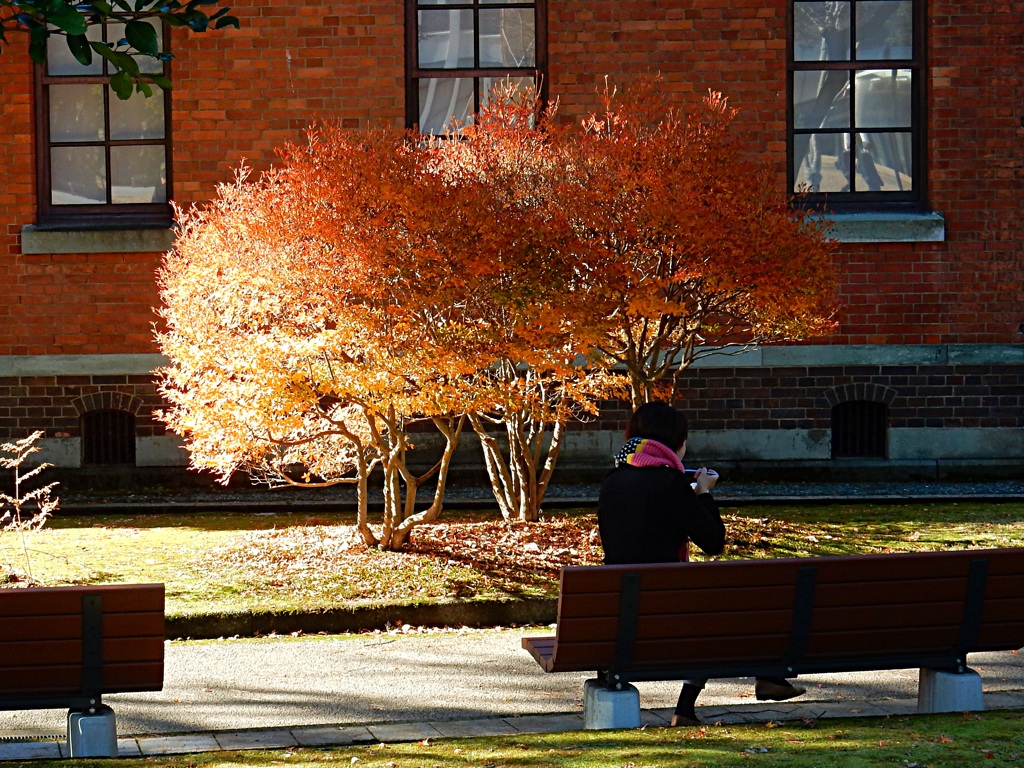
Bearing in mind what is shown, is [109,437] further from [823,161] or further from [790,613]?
[790,613]

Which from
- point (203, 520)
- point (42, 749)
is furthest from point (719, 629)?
point (203, 520)

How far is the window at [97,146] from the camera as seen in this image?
53.6ft

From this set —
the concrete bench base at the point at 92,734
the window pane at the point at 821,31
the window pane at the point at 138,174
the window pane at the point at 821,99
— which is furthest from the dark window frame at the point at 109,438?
the concrete bench base at the point at 92,734

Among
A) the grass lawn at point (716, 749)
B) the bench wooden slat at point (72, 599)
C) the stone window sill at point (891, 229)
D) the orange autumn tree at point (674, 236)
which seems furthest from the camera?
the stone window sill at point (891, 229)

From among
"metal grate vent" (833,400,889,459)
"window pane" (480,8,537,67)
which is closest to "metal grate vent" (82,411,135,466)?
"window pane" (480,8,537,67)

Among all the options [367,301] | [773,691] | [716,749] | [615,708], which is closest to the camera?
[716,749]

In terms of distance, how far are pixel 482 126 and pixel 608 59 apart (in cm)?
506

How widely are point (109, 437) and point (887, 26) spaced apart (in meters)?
10.6

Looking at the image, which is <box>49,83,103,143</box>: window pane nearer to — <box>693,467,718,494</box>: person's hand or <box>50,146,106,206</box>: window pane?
<box>50,146,106,206</box>: window pane

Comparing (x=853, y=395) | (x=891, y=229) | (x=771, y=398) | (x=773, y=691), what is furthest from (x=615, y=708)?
(x=891, y=229)

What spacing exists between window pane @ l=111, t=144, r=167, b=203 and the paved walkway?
9.49 meters

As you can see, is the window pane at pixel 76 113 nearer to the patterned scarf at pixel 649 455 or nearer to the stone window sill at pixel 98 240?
the stone window sill at pixel 98 240

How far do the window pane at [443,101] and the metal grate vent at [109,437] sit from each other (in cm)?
500

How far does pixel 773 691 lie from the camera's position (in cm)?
635
